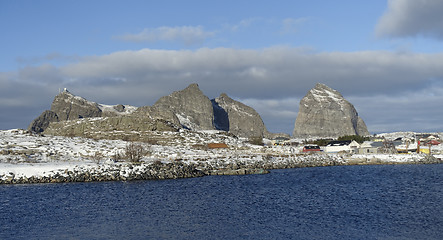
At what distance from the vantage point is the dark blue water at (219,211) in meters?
25.9

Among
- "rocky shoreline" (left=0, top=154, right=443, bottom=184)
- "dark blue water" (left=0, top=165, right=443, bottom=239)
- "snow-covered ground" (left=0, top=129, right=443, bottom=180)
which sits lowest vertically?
"dark blue water" (left=0, top=165, right=443, bottom=239)

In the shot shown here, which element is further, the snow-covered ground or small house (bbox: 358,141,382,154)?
small house (bbox: 358,141,382,154)

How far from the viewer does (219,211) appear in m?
33.8

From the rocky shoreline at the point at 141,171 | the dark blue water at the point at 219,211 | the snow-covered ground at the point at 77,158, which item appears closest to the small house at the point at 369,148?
the snow-covered ground at the point at 77,158

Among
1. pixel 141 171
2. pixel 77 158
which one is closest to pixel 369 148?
pixel 141 171

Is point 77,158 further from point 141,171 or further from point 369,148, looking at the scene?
point 369,148

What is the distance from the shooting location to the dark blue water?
2589cm

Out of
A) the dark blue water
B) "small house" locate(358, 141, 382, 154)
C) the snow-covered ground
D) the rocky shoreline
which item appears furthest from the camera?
"small house" locate(358, 141, 382, 154)

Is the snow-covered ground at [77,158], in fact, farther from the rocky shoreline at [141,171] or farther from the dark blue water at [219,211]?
the dark blue water at [219,211]

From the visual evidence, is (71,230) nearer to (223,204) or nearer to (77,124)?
(223,204)

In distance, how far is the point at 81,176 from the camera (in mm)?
55625

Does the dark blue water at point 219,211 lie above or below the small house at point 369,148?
below

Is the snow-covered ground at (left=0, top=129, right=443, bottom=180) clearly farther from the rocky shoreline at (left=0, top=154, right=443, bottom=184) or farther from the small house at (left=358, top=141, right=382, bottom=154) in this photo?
the small house at (left=358, top=141, right=382, bottom=154)

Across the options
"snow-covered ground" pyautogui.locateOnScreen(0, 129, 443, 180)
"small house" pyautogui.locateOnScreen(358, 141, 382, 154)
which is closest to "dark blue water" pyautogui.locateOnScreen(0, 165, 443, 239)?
"snow-covered ground" pyautogui.locateOnScreen(0, 129, 443, 180)
